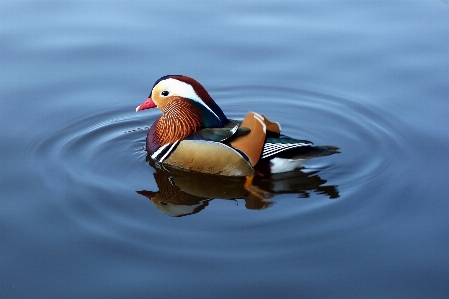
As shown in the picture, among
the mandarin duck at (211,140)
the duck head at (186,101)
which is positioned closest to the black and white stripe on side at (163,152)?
the mandarin duck at (211,140)

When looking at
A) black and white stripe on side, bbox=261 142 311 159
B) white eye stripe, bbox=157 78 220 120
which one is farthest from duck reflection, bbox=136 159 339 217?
white eye stripe, bbox=157 78 220 120

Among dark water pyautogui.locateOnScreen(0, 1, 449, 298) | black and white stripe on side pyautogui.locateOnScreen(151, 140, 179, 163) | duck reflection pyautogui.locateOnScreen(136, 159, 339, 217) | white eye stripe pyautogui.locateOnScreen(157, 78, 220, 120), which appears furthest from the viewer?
white eye stripe pyautogui.locateOnScreen(157, 78, 220, 120)

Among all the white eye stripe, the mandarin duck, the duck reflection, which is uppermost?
the white eye stripe

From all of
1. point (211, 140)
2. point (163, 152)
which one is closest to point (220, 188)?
point (211, 140)

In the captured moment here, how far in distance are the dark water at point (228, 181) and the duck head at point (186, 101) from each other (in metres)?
0.47

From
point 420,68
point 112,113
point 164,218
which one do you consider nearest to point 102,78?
point 112,113

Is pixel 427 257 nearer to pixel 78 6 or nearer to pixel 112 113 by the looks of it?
pixel 112 113

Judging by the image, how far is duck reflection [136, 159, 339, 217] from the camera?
5195 mm

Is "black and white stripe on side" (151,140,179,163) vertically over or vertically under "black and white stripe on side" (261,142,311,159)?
under

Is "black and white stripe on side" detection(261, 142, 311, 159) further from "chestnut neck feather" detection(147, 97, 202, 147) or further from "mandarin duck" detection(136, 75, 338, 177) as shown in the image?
"chestnut neck feather" detection(147, 97, 202, 147)

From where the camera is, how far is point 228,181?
220 inches

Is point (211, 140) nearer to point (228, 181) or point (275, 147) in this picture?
point (228, 181)

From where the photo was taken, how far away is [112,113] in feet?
22.2

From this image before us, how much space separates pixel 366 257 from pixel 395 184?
1110mm
